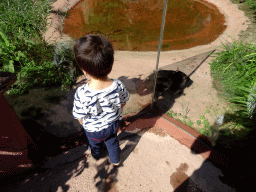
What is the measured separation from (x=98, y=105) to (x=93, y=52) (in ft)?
1.62

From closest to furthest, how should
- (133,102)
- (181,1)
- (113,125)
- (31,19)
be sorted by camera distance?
(113,125)
(133,102)
(31,19)
(181,1)

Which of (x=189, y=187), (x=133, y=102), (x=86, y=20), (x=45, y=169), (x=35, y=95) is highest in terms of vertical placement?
(x=86, y=20)

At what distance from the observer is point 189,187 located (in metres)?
2.10

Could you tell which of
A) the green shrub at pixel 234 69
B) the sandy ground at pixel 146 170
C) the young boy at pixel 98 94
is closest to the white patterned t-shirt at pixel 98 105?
the young boy at pixel 98 94

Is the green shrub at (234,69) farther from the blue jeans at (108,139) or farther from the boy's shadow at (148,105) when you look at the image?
the blue jeans at (108,139)

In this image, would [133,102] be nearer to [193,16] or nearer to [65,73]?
[65,73]

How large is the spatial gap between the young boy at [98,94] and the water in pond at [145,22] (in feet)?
11.2

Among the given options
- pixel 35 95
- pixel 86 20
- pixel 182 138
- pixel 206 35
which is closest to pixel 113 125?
pixel 182 138

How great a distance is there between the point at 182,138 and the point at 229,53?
231 cm

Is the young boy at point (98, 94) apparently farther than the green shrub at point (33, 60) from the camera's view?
No

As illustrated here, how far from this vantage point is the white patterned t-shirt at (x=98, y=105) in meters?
1.45

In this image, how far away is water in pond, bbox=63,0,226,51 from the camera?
513cm

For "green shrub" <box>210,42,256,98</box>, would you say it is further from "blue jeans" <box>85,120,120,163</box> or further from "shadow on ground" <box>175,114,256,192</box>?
"blue jeans" <box>85,120,120,163</box>

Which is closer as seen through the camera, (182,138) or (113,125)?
(113,125)
